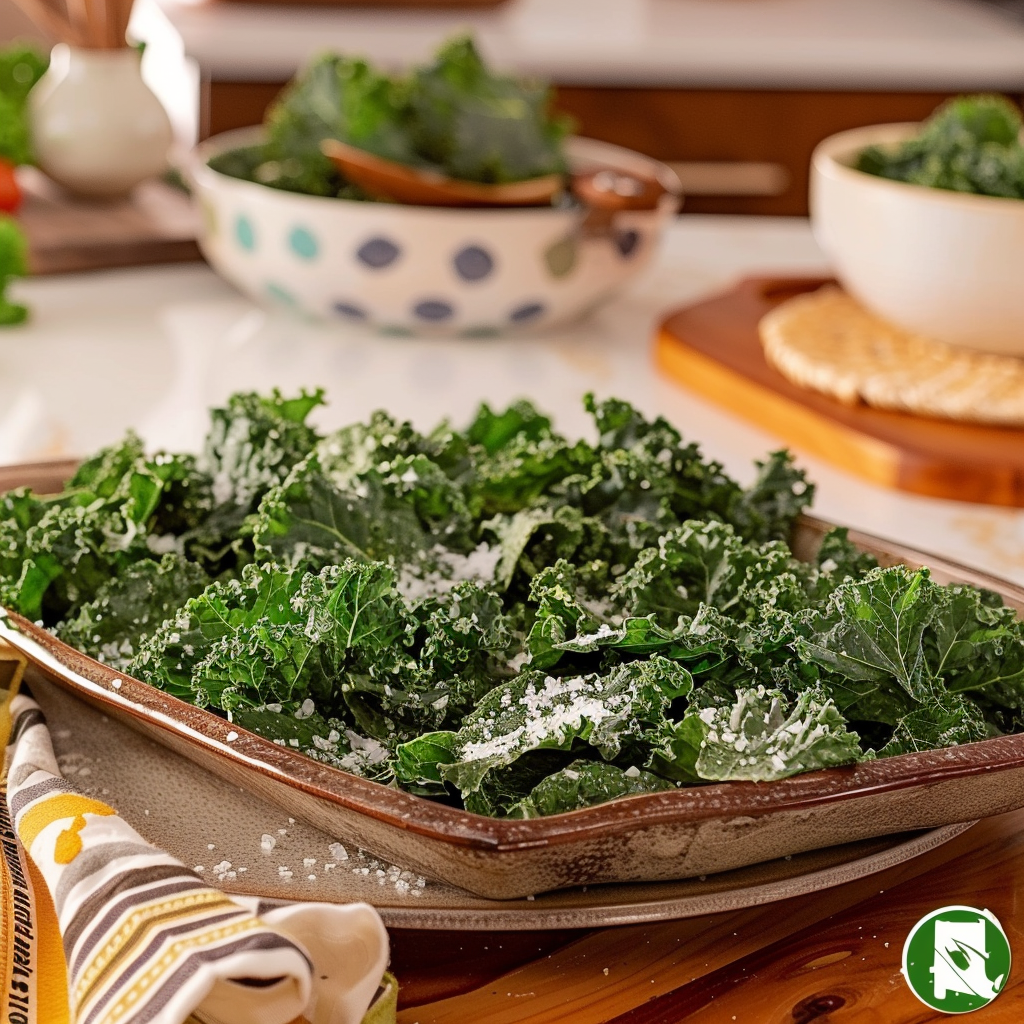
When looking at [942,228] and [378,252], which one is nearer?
[942,228]

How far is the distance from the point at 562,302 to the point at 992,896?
996 millimetres

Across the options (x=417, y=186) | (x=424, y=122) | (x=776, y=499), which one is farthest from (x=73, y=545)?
(x=424, y=122)

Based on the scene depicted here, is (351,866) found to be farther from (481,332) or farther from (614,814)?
(481,332)

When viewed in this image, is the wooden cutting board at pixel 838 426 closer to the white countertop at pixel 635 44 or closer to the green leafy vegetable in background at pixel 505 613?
the green leafy vegetable in background at pixel 505 613

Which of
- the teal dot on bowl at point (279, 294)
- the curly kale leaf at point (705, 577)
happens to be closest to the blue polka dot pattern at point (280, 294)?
the teal dot on bowl at point (279, 294)

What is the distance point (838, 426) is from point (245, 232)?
65 cm

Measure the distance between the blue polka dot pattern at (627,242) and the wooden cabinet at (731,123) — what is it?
112 cm

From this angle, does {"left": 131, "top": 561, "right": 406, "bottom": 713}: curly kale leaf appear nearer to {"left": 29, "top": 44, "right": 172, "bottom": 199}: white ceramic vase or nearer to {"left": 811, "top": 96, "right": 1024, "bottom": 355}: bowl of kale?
{"left": 811, "top": 96, "right": 1024, "bottom": 355}: bowl of kale

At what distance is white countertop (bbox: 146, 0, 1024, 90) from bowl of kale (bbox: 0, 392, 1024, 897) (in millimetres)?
1746

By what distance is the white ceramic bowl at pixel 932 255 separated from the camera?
137cm

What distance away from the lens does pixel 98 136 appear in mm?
1768

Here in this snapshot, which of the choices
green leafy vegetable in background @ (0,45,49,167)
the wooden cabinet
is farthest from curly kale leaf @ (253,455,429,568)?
the wooden cabinet

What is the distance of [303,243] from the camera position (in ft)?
4.98

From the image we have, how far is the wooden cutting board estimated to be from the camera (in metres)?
1.26
